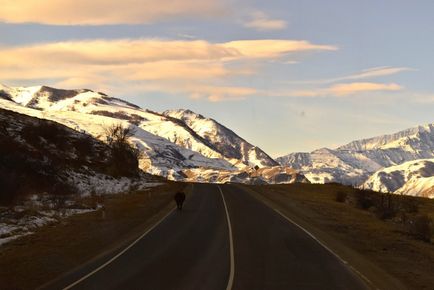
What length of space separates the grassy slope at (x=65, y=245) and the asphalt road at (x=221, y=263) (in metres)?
0.98

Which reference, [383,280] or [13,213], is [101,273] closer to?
[383,280]

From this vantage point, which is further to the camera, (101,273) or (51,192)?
(51,192)

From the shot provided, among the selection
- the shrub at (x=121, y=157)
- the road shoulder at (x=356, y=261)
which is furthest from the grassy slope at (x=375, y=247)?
the shrub at (x=121, y=157)

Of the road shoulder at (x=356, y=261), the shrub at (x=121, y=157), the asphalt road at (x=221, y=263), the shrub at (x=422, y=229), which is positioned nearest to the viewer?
the asphalt road at (x=221, y=263)

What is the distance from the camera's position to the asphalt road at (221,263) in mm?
14797

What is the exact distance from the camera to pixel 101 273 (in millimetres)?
15898

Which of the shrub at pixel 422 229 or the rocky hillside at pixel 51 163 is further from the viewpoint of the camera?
the rocky hillside at pixel 51 163

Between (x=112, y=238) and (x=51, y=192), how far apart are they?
101 feet

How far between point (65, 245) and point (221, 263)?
691 centimetres

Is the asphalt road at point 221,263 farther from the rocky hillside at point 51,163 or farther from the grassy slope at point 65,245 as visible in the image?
the rocky hillside at point 51,163

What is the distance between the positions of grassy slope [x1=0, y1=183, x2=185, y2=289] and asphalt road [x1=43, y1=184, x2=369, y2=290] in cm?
98

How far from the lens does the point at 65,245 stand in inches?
830

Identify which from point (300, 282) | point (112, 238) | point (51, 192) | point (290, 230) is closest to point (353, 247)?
point (290, 230)

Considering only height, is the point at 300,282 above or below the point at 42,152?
below
